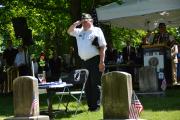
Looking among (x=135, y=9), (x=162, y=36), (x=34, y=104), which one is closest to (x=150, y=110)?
(x=34, y=104)

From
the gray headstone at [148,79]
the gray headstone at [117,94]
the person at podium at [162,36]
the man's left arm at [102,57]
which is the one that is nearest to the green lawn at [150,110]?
the gray headstone at [148,79]

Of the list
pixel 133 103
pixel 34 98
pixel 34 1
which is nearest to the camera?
pixel 133 103

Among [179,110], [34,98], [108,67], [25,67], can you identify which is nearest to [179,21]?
[108,67]

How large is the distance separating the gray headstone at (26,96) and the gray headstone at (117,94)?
1.71 metres

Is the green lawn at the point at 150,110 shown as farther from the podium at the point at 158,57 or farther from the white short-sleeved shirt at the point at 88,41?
the podium at the point at 158,57

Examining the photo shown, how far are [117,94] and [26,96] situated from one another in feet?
6.81

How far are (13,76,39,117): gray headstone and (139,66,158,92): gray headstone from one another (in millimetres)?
5339

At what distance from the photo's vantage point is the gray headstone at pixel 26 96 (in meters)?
9.23

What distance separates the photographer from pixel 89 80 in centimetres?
1088

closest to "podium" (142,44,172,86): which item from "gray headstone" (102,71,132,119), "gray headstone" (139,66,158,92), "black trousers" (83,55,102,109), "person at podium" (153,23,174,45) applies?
"person at podium" (153,23,174,45)

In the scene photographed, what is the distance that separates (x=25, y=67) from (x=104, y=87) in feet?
35.5

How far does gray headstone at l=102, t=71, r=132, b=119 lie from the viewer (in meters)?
7.79

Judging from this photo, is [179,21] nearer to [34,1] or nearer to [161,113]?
[34,1]

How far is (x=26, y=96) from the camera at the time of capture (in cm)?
931
